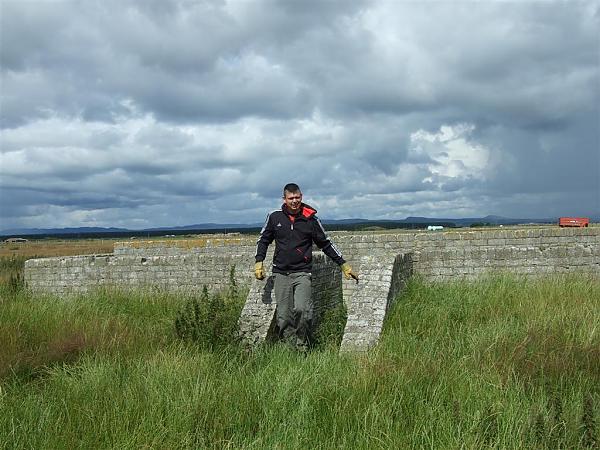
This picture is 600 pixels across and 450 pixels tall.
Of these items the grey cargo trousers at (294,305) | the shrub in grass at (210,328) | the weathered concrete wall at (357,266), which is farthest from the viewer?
the weathered concrete wall at (357,266)

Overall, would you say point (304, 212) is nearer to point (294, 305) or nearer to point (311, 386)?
point (294, 305)

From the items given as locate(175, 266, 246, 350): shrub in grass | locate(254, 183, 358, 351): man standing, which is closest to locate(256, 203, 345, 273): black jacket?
locate(254, 183, 358, 351): man standing

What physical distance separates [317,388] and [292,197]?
9.21 feet

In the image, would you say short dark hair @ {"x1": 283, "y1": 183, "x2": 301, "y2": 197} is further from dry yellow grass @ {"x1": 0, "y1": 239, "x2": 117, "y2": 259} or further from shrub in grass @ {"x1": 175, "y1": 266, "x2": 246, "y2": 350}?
dry yellow grass @ {"x1": 0, "y1": 239, "x2": 117, "y2": 259}

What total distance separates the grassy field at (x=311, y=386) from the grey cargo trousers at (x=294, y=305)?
0.39 metres

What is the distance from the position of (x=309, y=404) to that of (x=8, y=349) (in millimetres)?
3603

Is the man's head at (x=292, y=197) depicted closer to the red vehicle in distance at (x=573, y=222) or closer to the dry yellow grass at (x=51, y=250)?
the red vehicle in distance at (x=573, y=222)

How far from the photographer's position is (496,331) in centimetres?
599

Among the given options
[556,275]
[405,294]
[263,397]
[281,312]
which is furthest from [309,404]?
[556,275]

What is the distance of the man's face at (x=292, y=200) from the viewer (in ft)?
22.0

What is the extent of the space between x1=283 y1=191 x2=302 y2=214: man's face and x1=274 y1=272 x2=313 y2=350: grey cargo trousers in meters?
0.81

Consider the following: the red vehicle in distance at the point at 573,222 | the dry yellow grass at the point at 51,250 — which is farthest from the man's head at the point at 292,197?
the dry yellow grass at the point at 51,250

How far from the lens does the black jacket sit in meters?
6.77

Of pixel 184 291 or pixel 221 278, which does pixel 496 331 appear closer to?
pixel 221 278
